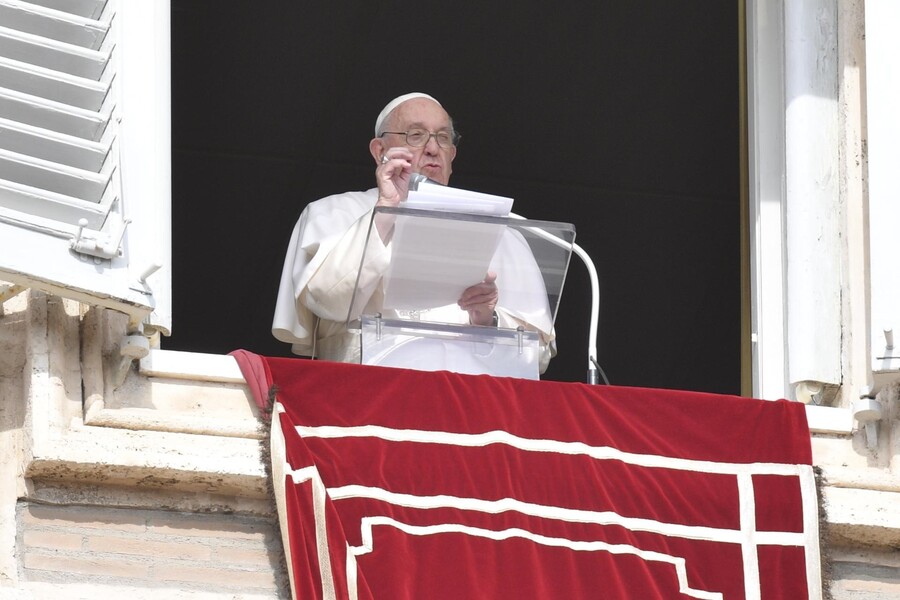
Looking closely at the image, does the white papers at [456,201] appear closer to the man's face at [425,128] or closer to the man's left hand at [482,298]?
the man's left hand at [482,298]

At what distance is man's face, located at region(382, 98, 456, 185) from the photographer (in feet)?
19.5

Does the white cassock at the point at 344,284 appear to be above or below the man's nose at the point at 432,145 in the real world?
below

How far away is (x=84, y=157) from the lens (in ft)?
15.4

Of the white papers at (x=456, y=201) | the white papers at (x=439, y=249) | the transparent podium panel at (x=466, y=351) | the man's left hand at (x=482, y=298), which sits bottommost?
the transparent podium panel at (x=466, y=351)

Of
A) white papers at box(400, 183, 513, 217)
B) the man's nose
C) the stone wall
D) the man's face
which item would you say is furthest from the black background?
the stone wall

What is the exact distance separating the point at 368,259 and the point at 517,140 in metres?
3.07

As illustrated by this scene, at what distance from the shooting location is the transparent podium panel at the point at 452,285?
15.9 ft

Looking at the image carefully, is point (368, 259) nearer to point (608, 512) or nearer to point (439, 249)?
point (439, 249)

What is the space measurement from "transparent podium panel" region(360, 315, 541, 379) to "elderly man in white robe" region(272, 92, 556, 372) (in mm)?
38

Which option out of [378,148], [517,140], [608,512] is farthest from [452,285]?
[517,140]

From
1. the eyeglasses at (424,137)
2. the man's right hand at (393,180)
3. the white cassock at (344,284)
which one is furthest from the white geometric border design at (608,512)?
the eyeglasses at (424,137)

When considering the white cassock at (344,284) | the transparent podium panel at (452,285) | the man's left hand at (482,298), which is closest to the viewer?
the transparent podium panel at (452,285)

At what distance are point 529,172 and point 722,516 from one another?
3474 millimetres

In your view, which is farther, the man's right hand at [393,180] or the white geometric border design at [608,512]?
the man's right hand at [393,180]
